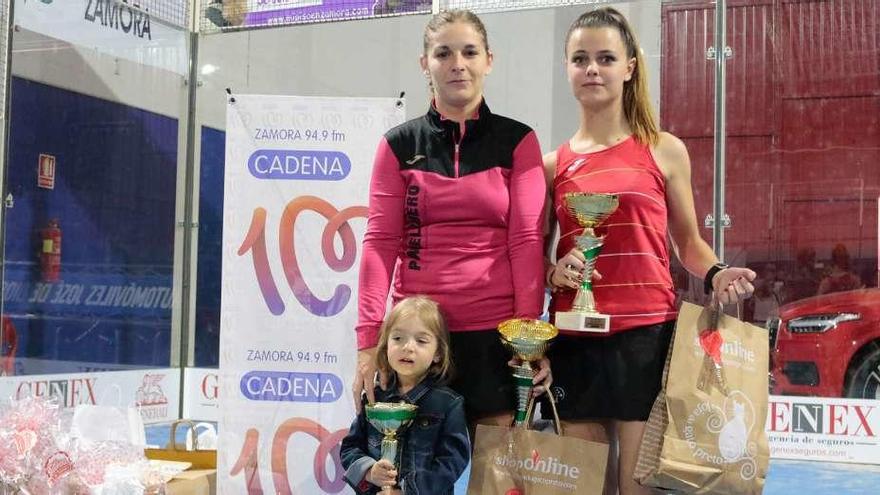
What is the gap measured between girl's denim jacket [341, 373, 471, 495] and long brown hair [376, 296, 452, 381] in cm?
4

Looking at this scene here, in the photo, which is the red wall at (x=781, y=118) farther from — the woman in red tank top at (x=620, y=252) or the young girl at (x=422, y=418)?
the young girl at (x=422, y=418)

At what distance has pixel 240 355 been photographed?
3.32 m

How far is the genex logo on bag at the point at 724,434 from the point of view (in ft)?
7.11

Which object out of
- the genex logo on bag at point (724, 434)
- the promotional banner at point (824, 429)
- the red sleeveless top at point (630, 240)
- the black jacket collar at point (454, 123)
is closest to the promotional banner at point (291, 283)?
the black jacket collar at point (454, 123)

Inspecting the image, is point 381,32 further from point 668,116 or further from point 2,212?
point 2,212

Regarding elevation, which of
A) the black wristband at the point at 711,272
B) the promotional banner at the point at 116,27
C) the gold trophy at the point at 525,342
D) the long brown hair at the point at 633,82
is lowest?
the gold trophy at the point at 525,342

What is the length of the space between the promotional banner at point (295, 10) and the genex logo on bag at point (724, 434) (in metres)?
2.82

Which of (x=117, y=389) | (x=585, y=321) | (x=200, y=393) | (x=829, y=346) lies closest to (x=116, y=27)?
(x=117, y=389)

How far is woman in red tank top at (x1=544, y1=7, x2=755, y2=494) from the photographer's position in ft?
7.28

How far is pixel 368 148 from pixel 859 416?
2459mm

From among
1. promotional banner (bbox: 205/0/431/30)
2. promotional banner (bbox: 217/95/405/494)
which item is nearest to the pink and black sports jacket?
promotional banner (bbox: 217/95/405/494)

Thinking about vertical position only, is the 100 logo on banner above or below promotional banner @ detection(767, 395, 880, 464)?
above

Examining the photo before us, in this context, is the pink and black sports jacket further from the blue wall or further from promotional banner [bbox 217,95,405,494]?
the blue wall

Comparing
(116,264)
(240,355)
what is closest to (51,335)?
(116,264)
